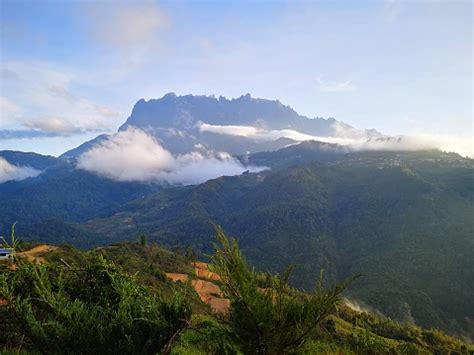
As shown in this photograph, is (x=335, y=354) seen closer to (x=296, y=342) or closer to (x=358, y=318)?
(x=296, y=342)

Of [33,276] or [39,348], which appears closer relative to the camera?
[39,348]

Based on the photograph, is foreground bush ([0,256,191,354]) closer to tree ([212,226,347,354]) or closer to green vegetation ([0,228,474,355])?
green vegetation ([0,228,474,355])

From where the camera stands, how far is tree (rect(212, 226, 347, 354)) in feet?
24.3

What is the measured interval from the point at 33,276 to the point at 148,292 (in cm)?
278

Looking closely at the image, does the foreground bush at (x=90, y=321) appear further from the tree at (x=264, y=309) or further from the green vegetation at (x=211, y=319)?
the tree at (x=264, y=309)

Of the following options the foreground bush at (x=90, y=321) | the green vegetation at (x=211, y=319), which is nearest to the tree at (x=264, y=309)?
the green vegetation at (x=211, y=319)

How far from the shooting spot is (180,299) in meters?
7.96

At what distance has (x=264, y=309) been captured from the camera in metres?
7.39

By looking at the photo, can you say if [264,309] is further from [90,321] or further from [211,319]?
[90,321]

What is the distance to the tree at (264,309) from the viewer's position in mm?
7418

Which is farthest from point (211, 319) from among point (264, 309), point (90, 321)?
point (90, 321)

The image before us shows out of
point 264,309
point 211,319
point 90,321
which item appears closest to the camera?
point 264,309

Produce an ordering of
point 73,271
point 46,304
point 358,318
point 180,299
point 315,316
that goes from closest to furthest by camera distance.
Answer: point 315,316 → point 180,299 → point 46,304 → point 73,271 → point 358,318

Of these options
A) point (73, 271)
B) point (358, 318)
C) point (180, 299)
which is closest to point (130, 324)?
point (180, 299)
